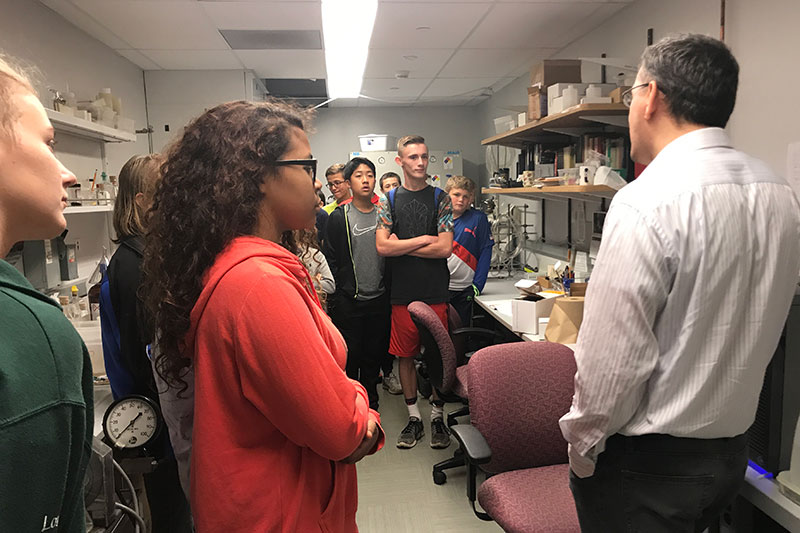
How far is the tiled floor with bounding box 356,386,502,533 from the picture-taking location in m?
2.39

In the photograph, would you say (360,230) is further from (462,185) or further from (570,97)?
(570,97)

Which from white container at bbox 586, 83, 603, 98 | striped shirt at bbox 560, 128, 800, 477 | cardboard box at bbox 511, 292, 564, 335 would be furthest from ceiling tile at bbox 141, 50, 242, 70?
striped shirt at bbox 560, 128, 800, 477

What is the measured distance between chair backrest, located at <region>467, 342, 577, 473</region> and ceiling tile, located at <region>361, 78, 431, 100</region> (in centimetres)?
393

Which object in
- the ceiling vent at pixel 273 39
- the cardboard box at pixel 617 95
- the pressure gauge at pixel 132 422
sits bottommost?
the pressure gauge at pixel 132 422

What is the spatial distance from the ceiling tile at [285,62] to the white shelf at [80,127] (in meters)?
1.34

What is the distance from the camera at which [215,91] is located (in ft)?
15.5

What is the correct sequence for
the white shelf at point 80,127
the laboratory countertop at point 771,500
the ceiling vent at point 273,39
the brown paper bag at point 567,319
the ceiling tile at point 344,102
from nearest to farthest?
1. the laboratory countertop at point 771,500
2. the brown paper bag at point 567,319
3. the white shelf at point 80,127
4. the ceiling vent at point 273,39
5. the ceiling tile at point 344,102

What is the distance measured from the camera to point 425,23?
11.0 feet

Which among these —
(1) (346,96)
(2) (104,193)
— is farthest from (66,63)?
(1) (346,96)

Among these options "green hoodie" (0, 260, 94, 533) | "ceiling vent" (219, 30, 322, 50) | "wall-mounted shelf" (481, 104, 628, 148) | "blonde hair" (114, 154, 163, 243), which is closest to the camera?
"green hoodie" (0, 260, 94, 533)

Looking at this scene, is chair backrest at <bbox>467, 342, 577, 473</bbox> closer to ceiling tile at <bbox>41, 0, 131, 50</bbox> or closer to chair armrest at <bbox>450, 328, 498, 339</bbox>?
chair armrest at <bbox>450, 328, 498, 339</bbox>

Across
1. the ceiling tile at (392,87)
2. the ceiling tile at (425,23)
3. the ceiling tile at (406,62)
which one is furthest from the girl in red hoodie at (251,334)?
the ceiling tile at (392,87)

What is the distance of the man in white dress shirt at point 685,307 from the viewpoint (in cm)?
109

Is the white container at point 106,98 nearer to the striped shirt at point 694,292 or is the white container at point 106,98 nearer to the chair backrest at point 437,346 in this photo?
the chair backrest at point 437,346
